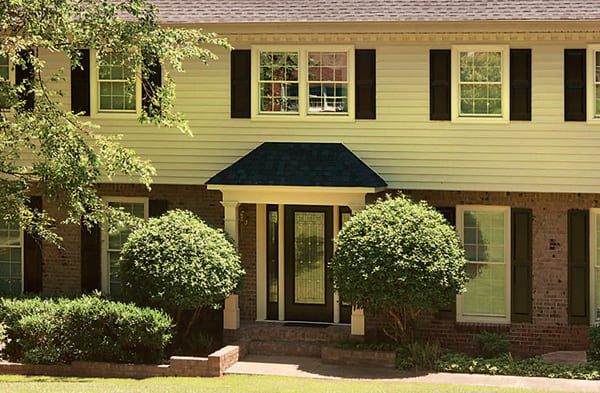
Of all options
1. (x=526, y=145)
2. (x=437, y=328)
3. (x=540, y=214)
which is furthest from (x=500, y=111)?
(x=437, y=328)

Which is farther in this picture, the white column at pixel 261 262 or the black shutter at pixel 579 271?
the white column at pixel 261 262

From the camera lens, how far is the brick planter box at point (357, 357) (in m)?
17.8

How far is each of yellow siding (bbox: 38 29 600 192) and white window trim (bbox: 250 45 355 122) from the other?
13cm

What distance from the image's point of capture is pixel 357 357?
59.0 feet

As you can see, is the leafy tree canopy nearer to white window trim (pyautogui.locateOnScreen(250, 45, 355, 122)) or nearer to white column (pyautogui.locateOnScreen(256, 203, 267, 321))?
white window trim (pyautogui.locateOnScreen(250, 45, 355, 122))

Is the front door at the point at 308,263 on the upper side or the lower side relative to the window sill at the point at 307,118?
lower

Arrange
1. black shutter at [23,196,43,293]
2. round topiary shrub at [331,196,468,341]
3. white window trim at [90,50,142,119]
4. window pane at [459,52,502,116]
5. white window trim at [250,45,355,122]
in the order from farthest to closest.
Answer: black shutter at [23,196,43,293], white window trim at [90,50,142,119], white window trim at [250,45,355,122], window pane at [459,52,502,116], round topiary shrub at [331,196,468,341]

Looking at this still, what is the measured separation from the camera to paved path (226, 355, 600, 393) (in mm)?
16484

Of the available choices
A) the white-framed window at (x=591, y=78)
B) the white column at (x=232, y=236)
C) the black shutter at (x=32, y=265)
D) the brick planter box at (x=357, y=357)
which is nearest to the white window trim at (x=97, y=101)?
the white column at (x=232, y=236)

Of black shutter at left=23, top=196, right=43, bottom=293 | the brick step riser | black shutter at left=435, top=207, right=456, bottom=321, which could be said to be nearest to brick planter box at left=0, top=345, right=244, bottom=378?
the brick step riser

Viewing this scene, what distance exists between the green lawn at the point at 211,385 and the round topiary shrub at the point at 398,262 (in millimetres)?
1675

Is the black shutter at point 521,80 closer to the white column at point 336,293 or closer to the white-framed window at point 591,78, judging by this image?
the white-framed window at point 591,78

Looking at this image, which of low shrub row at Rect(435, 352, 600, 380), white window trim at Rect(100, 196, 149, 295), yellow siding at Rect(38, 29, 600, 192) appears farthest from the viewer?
white window trim at Rect(100, 196, 149, 295)

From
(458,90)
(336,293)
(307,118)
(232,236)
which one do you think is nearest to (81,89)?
(232,236)
